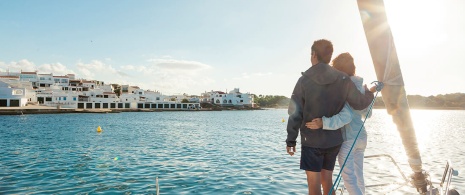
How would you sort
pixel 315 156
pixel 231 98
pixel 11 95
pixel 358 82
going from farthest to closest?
pixel 231 98 < pixel 11 95 < pixel 358 82 < pixel 315 156

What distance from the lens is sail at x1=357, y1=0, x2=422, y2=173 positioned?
4.17 metres

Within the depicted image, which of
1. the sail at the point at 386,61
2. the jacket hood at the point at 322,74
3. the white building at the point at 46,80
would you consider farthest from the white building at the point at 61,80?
the sail at the point at 386,61

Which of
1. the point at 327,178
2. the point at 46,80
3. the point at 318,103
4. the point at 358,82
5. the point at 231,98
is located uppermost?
the point at 46,80

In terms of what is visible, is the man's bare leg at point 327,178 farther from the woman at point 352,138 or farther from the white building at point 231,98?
the white building at point 231,98

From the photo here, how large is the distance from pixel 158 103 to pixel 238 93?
170ft

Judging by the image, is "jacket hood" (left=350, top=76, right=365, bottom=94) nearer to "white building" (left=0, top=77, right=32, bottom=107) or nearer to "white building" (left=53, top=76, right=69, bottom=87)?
"white building" (left=0, top=77, right=32, bottom=107)

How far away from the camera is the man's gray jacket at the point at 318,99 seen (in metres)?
4.11

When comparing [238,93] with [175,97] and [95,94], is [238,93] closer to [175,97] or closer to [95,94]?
[175,97]

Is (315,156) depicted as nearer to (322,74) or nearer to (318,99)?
(318,99)

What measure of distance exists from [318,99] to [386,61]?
1.13 m

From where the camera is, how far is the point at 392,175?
16328 mm

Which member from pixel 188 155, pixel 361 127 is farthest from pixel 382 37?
pixel 188 155

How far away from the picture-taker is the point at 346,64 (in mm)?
4656

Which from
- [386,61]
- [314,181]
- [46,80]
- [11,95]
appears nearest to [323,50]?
[386,61]
